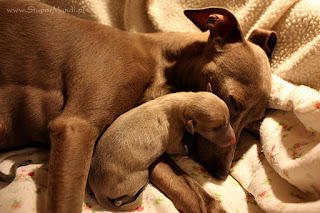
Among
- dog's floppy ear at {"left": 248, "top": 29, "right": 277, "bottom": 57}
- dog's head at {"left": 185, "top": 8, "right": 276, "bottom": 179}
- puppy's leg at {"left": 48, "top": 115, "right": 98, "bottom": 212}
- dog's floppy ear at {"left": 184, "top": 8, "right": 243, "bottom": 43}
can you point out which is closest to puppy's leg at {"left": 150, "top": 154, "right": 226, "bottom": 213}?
dog's head at {"left": 185, "top": 8, "right": 276, "bottom": 179}

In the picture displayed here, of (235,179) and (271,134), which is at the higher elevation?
(271,134)

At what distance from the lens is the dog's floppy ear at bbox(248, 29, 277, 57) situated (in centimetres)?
200

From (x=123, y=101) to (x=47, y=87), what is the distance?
436 mm

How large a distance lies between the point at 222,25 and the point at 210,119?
60 centimetres

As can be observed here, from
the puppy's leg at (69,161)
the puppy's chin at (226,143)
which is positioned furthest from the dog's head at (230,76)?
the puppy's leg at (69,161)

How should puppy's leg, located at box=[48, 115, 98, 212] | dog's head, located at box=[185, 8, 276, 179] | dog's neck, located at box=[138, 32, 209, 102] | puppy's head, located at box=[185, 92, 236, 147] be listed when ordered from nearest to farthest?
puppy's leg, located at box=[48, 115, 98, 212] → puppy's head, located at box=[185, 92, 236, 147] → dog's head, located at box=[185, 8, 276, 179] → dog's neck, located at box=[138, 32, 209, 102]

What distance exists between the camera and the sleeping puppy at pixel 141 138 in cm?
148

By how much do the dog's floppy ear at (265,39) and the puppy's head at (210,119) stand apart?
0.66m

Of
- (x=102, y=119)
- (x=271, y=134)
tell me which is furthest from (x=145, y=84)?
(x=271, y=134)

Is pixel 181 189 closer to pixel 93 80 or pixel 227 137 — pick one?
pixel 227 137

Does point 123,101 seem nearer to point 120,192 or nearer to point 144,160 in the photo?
point 144,160

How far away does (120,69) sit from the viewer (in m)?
1.72

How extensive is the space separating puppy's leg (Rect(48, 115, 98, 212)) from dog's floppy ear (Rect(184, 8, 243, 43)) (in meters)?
0.89

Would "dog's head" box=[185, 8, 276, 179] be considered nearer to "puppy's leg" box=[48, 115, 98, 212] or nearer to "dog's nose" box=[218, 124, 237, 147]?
"dog's nose" box=[218, 124, 237, 147]
